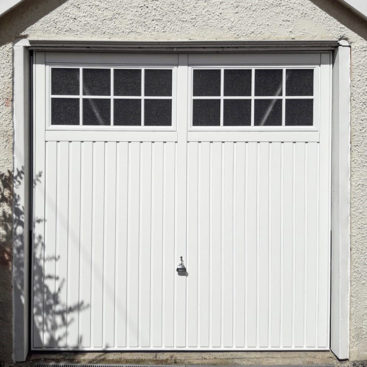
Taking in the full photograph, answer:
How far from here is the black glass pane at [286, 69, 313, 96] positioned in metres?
5.67

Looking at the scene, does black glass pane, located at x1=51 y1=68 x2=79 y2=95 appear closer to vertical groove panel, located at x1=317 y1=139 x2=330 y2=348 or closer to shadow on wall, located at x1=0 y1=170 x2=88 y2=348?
shadow on wall, located at x1=0 y1=170 x2=88 y2=348

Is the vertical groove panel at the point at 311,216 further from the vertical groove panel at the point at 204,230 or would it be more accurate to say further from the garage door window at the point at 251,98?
the vertical groove panel at the point at 204,230

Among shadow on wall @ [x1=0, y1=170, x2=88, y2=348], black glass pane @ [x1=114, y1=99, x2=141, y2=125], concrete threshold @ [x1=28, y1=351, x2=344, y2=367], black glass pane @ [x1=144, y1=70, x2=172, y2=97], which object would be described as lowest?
concrete threshold @ [x1=28, y1=351, x2=344, y2=367]

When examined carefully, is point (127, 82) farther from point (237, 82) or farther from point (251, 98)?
point (251, 98)

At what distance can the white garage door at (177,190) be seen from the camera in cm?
567

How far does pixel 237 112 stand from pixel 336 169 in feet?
3.50

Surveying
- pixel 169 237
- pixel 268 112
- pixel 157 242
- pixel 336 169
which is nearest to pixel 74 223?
pixel 157 242

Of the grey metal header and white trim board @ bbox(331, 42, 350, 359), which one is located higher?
the grey metal header

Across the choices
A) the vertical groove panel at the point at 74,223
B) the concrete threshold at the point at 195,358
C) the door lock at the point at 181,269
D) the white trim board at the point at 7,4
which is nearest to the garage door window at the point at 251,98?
the vertical groove panel at the point at 74,223

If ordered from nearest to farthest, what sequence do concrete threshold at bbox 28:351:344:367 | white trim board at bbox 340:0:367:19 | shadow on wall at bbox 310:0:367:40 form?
1. white trim board at bbox 340:0:367:19
2. shadow on wall at bbox 310:0:367:40
3. concrete threshold at bbox 28:351:344:367

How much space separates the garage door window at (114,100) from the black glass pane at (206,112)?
0.25 metres

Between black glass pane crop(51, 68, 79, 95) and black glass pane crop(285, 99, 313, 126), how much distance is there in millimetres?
2018

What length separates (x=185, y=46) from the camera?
5.51m

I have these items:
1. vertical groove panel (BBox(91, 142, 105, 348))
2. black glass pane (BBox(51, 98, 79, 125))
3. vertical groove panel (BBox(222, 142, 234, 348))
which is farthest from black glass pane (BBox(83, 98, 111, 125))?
vertical groove panel (BBox(222, 142, 234, 348))
